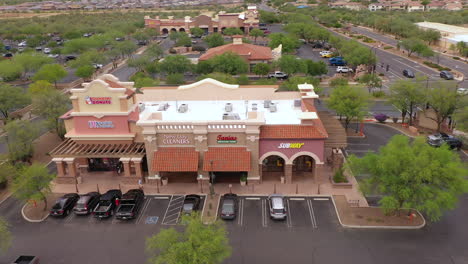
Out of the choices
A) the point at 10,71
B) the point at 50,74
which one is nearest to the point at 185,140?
the point at 50,74

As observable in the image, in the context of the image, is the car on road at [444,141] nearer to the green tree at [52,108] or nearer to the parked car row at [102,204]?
the parked car row at [102,204]

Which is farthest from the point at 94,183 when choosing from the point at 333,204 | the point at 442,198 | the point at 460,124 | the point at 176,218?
the point at 460,124

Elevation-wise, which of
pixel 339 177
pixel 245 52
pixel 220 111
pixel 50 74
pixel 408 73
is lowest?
pixel 339 177

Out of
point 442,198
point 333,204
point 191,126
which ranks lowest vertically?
point 333,204

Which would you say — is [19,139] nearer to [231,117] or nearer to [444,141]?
[231,117]

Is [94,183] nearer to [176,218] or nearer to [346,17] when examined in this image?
[176,218]

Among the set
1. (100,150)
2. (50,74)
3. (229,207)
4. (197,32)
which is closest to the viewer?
(229,207)

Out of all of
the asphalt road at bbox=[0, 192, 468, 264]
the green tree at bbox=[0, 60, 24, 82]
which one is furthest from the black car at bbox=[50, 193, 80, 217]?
the green tree at bbox=[0, 60, 24, 82]
